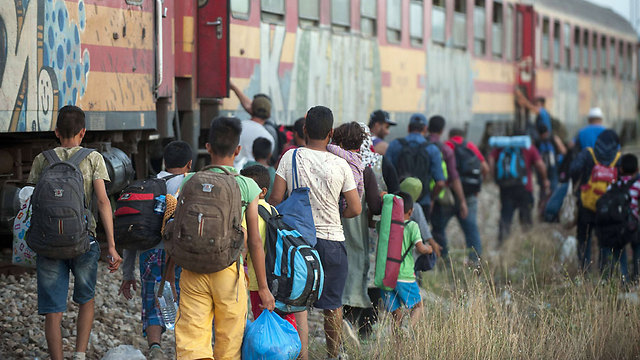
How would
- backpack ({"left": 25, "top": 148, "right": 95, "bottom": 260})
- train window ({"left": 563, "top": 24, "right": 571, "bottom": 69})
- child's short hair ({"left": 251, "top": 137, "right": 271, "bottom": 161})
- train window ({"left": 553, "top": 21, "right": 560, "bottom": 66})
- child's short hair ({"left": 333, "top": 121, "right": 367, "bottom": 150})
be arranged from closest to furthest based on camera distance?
backpack ({"left": 25, "top": 148, "right": 95, "bottom": 260})
child's short hair ({"left": 333, "top": 121, "right": 367, "bottom": 150})
child's short hair ({"left": 251, "top": 137, "right": 271, "bottom": 161})
train window ({"left": 553, "top": 21, "right": 560, "bottom": 66})
train window ({"left": 563, "top": 24, "right": 571, "bottom": 69})

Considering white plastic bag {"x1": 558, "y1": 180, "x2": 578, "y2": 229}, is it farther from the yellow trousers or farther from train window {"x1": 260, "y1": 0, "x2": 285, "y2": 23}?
the yellow trousers

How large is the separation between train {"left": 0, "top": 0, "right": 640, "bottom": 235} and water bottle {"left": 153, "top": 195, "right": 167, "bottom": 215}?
1.17m

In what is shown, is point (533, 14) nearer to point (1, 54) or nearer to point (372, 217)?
point (372, 217)

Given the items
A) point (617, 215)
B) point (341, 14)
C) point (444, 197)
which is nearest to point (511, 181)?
point (444, 197)

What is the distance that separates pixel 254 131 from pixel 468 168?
289 cm

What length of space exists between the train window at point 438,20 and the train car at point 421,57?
0.02 metres

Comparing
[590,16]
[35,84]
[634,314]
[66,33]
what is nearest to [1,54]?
[35,84]

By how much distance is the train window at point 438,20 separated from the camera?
13711 mm

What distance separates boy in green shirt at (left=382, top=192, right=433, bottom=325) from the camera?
561 centimetres

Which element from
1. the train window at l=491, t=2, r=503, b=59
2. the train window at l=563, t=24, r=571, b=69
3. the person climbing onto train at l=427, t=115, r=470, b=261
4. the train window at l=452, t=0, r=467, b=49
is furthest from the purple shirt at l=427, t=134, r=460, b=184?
the train window at l=563, t=24, r=571, b=69

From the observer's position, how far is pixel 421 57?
523 inches

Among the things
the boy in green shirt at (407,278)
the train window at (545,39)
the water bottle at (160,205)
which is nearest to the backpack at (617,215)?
the boy in green shirt at (407,278)

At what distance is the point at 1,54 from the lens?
205 inches

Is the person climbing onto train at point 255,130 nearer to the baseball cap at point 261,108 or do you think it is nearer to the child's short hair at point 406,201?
the baseball cap at point 261,108
